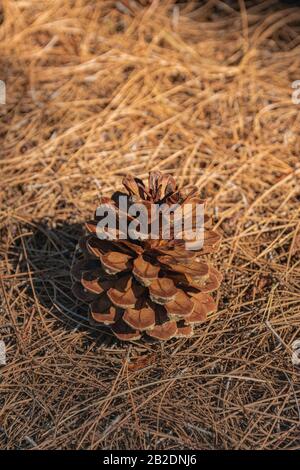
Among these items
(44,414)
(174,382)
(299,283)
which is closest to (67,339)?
(44,414)

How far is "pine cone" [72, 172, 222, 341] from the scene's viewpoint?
161 cm

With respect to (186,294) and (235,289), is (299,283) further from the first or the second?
(186,294)

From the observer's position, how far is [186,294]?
5.52ft

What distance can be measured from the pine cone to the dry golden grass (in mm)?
103

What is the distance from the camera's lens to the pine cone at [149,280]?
1.61 meters

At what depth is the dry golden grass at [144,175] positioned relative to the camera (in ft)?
5.14

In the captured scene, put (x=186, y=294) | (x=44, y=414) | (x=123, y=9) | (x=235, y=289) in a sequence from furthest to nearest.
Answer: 1. (x=123, y=9)
2. (x=235, y=289)
3. (x=186, y=294)
4. (x=44, y=414)

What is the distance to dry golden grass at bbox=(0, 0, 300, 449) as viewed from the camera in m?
1.57

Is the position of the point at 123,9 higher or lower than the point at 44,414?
higher

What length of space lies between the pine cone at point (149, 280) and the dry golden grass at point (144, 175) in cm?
10

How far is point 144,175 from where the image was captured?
2.21 metres

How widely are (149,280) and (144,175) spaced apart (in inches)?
28.4
